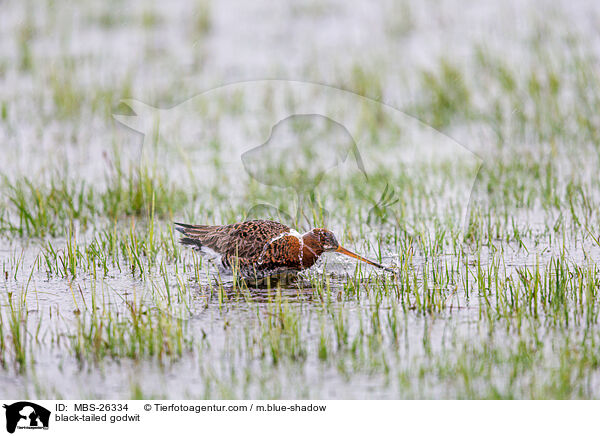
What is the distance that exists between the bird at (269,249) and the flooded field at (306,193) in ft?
0.51

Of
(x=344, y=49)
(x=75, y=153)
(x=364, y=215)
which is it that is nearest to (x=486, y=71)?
(x=344, y=49)

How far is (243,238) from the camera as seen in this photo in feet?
21.4

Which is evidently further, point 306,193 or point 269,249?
point 306,193

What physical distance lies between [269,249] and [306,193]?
1.92 metres

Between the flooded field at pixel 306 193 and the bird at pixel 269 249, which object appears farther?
the bird at pixel 269 249

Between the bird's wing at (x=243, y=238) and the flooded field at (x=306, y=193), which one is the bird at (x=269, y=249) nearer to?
the bird's wing at (x=243, y=238)

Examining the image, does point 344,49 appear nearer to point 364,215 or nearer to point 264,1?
point 264,1

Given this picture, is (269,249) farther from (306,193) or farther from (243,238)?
(306,193)

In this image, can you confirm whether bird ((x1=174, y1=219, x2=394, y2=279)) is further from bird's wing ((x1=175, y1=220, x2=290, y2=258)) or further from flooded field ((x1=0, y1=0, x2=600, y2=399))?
flooded field ((x1=0, y1=0, x2=600, y2=399))

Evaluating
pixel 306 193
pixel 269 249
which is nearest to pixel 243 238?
pixel 269 249

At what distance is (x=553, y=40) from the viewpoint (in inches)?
477

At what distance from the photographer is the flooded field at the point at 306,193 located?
500 centimetres

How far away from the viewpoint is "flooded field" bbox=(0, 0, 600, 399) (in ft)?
16.4

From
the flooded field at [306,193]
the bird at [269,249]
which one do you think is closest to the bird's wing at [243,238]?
the bird at [269,249]
